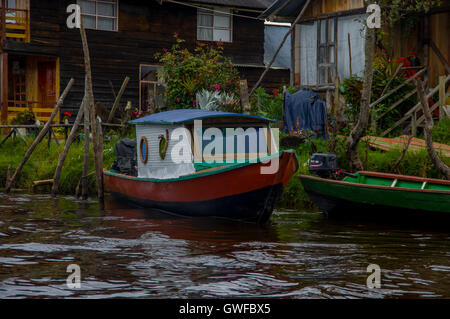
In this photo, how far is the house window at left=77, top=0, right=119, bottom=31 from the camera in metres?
25.7

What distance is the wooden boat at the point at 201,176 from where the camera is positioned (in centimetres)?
1177

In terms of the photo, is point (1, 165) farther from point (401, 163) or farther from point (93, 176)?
point (401, 163)

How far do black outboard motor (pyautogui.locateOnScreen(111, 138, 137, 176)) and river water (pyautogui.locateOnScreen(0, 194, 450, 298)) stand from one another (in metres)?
2.57

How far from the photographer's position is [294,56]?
855 inches

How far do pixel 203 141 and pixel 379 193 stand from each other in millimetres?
3645

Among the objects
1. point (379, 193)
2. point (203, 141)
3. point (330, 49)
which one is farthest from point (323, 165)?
point (330, 49)

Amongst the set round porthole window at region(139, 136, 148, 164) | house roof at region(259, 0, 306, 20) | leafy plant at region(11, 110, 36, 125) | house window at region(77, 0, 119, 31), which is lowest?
round porthole window at region(139, 136, 148, 164)

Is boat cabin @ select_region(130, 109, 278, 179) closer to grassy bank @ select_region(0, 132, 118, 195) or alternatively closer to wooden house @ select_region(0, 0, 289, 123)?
grassy bank @ select_region(0, 132, 118, 195)

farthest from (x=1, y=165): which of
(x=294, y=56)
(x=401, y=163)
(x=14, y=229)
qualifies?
(x=401, y=163)

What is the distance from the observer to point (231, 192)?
12.0 m

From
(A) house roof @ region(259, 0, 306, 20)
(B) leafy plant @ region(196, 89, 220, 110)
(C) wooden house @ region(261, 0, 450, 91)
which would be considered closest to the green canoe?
(B) leafy plant @ region(196, 89, 220, 110)

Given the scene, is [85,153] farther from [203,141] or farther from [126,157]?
[203,141]

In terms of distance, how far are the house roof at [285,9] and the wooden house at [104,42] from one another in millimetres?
4063

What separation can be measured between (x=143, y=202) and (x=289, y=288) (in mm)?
7803
